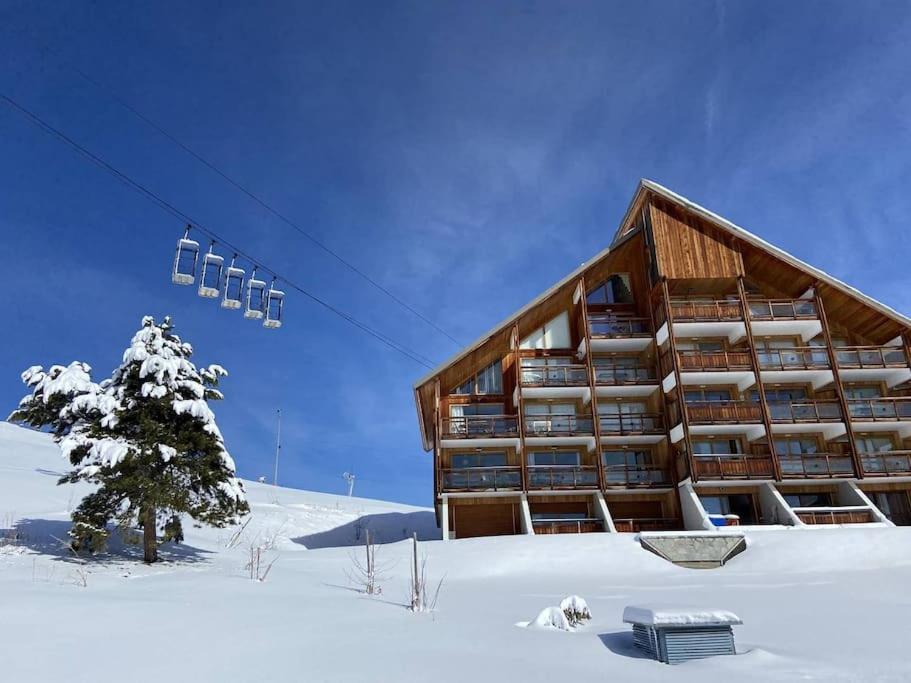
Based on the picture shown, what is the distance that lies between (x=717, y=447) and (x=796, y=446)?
436cm

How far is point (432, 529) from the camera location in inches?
1726

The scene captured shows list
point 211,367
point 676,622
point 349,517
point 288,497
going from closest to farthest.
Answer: point 676,622 → point 211,367 → point 349,517 → point 288,497

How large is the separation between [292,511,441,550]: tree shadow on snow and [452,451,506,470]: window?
5.00m

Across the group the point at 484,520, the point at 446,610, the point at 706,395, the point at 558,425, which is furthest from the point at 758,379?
the point at 446,610

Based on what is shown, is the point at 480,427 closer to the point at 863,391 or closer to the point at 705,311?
the point at 705,311

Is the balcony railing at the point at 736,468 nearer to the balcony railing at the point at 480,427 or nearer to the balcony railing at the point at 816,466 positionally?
the balcony railing at the point at 816,466

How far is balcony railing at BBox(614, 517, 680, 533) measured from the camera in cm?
3406

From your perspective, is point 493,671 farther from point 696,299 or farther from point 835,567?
point 696,299

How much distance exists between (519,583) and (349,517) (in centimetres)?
2779

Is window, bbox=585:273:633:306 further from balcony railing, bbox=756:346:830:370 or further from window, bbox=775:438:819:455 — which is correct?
window, bbox=775:438:819:455

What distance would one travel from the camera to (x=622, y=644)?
10.6 metres

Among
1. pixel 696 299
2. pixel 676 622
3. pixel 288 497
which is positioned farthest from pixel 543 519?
pixel 288 497

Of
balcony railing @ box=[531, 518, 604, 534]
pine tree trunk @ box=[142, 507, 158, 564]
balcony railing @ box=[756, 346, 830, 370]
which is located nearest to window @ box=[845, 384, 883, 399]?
balcony railing @ box=[756, 346, 830, 370]

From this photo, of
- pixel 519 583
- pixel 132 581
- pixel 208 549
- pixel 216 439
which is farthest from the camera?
pixel 208 549
